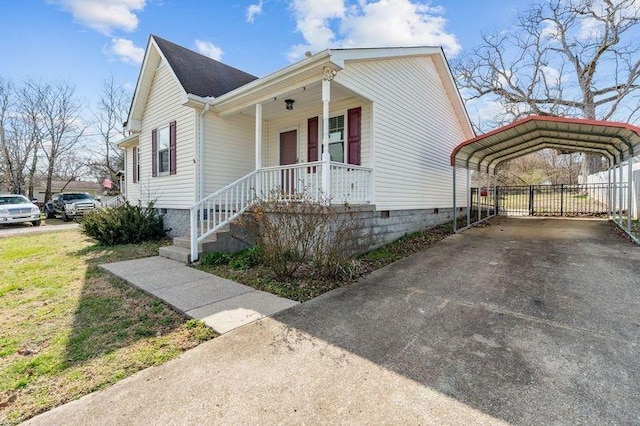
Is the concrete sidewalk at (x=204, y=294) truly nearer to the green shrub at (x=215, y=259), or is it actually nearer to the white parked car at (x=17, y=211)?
the green shrub at (x=215, y=259)

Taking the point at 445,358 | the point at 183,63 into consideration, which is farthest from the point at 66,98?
the point at 445,358

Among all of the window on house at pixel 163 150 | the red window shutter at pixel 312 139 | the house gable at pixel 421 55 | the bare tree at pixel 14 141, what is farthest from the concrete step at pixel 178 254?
the bare tree at pixel 14 141

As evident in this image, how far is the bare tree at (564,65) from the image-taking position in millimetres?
18844

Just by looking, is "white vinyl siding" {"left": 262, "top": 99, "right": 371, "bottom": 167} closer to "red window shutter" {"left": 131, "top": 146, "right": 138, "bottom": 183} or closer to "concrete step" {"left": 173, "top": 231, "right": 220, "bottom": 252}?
"concrete step" {"left": 173, "top": 231, "right": 220, "bottom": 252}

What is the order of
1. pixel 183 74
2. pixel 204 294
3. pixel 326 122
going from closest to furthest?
pixel 204 294 < pixel 326 122 < pixel 183 74

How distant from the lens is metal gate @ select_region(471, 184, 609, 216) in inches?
559

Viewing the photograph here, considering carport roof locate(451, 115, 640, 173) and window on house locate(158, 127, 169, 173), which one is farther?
window on house locate(158, 127, 169, 173)

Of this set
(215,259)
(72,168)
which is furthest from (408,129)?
(72,168)

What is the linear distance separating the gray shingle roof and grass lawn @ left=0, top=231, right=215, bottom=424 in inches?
239

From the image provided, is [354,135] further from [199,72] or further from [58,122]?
[58,122]

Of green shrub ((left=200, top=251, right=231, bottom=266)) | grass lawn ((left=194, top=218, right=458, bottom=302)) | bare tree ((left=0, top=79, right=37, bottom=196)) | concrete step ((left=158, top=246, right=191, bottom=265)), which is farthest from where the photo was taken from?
bare tree ((left=0, top=79, right=37, bottom=196))

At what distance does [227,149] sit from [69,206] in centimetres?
1389

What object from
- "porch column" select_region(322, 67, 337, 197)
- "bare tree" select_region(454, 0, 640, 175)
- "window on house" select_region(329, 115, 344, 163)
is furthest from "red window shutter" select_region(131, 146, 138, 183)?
"bare tree" select_region(454, 0, 640, 175)

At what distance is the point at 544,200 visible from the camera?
15219 mm
